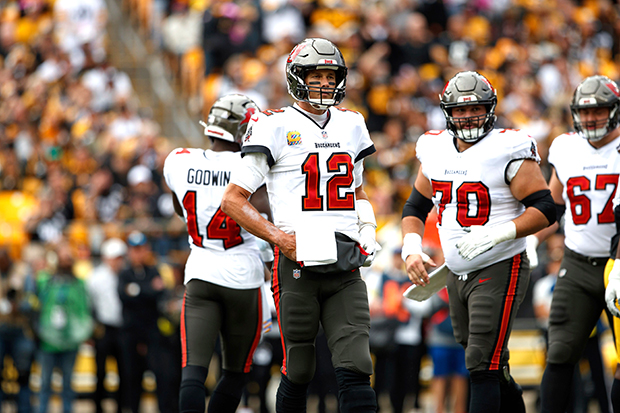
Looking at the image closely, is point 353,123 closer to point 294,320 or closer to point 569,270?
point 294,320

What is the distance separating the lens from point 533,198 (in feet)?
17.1

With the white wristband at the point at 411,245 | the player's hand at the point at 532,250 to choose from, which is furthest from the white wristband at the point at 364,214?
the player's hand at the point at 532,250

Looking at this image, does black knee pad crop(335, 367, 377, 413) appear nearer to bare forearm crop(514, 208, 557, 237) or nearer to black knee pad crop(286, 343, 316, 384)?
black knee pad crop(286, 343, 316, 384)

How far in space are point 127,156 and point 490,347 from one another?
850 centimetres

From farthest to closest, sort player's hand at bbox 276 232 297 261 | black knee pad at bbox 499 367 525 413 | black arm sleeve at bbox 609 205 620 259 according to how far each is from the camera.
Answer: black arm sleeve at bbox 609 205 620 259 → black knee pad at bbox 499 367 525 413 → player's hand at bbox 276 232 297 261

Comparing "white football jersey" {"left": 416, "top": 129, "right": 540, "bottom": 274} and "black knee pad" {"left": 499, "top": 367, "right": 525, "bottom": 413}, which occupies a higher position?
"white football jersey" {"left": 416, "top": 129, "right": 540, "bottom": 274}

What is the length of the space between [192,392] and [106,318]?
4922 mm

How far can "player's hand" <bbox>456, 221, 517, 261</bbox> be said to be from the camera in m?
5.11

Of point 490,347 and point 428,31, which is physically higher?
point 428,31

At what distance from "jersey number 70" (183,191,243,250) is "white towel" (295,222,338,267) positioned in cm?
104

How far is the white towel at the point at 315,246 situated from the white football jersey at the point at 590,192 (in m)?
1.97

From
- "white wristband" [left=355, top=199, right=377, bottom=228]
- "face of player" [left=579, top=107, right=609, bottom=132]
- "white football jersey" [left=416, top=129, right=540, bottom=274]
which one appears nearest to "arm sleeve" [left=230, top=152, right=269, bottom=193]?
"white wristband" [left=355, top=199, right=377, bottom=228]

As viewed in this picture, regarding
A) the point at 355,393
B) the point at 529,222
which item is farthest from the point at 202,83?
the point at 355,393

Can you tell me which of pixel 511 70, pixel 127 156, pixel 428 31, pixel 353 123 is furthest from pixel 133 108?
pixel 353 123
